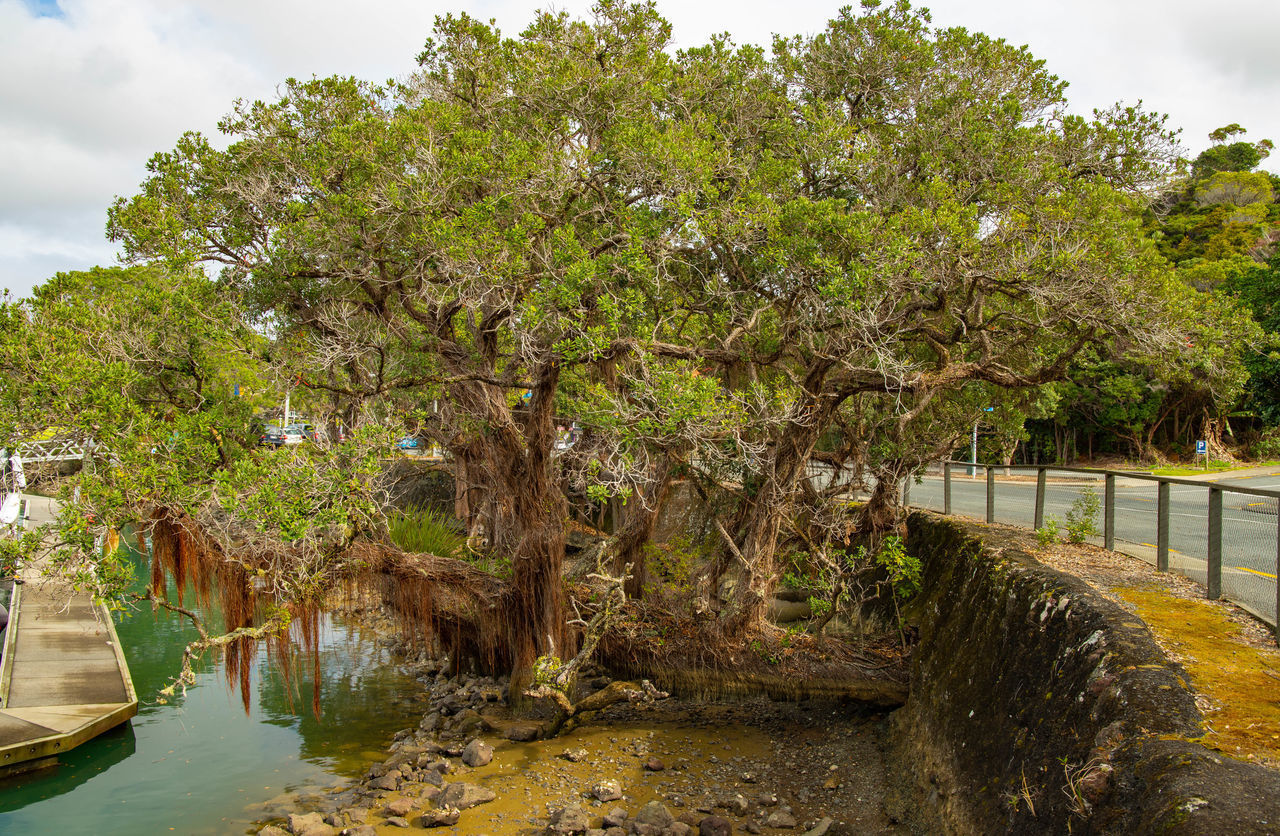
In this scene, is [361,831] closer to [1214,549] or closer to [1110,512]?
[1214,549]

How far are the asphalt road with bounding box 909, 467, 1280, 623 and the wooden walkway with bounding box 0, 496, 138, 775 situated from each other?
10031 millimetres

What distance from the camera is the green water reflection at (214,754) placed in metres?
8.60

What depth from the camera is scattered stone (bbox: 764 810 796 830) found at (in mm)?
7414

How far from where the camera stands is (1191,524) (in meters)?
8.05

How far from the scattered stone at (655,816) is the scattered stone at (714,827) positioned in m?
0.30

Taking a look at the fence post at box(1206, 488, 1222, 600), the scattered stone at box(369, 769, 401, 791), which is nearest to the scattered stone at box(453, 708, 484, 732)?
the scattered stone at box(369, 769, 401, 791)

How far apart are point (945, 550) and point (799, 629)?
2137mm

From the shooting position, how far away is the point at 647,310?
10141mm

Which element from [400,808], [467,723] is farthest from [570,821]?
[467,723]

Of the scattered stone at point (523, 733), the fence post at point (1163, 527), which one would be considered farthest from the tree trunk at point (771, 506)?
the fence post at point (1163, 527)

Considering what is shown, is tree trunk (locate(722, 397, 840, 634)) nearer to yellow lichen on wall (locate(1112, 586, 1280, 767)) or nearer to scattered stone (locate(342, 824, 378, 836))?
yellow lichen on wall (locate(1112, 586, 1280, 767))

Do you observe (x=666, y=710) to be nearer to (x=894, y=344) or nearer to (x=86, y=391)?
(x=894, y=344)

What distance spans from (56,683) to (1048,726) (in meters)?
12.6

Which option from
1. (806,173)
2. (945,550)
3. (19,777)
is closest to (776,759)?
(945,550)
